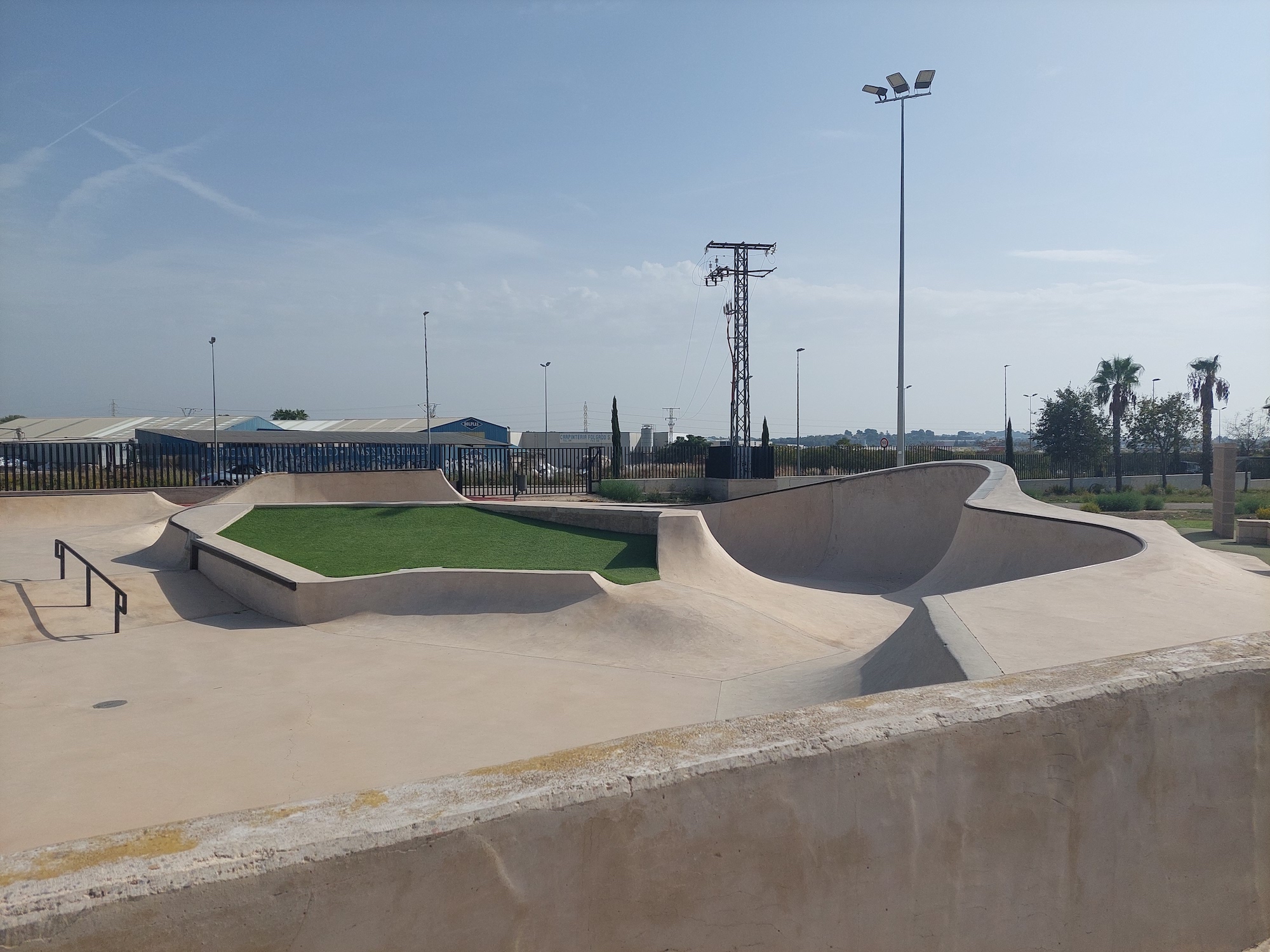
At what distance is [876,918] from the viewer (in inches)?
84.1

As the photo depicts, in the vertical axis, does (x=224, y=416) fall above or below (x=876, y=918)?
above

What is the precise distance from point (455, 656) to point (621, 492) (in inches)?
667

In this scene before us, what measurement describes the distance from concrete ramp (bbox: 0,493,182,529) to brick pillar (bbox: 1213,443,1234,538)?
80.9 ft

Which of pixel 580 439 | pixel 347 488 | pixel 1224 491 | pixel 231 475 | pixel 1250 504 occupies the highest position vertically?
pixel 580 439

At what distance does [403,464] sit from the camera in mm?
28750

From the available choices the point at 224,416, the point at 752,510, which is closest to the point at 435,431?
the point at 224,416

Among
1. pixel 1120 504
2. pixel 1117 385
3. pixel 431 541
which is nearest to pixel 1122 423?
pixel 1117 385

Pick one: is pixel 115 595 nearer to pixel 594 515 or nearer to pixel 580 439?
pixel 594 515

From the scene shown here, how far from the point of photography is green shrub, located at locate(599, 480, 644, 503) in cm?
2558

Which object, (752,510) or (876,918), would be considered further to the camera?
(752,510)

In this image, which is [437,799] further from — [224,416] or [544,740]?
[224,416]

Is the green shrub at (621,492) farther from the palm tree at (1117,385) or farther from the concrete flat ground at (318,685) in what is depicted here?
the palm tree at (1117,385)

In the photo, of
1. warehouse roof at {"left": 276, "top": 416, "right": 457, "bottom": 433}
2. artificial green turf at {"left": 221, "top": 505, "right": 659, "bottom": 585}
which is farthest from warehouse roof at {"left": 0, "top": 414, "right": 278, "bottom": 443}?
artificial green turf at {"left": 221, "top": 505, "right": 659, "bottom": 585}

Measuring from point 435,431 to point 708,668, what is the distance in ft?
191
